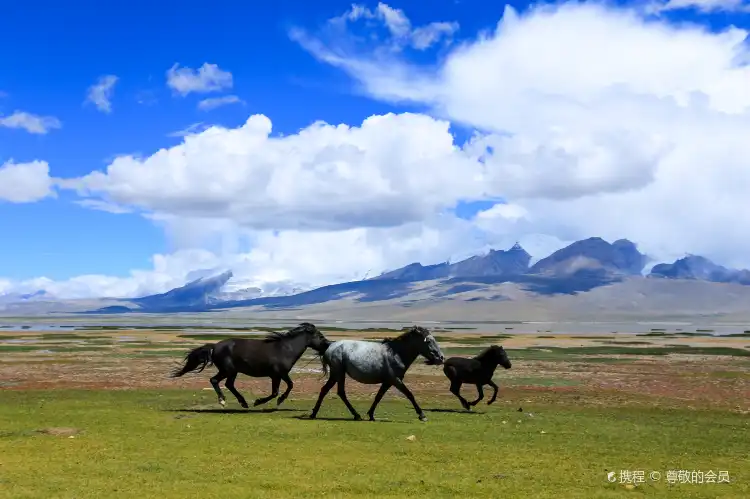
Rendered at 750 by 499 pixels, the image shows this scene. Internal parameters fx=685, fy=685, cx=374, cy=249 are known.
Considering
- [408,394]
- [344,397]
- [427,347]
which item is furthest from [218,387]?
[427,347]

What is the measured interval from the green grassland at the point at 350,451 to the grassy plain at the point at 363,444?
49 millimetres

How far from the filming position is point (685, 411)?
25328 mm

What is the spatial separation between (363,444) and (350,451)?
984 mm

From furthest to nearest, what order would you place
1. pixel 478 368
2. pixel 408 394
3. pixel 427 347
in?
pixel 478 368 → pixel 427 347 → pixel 408 394

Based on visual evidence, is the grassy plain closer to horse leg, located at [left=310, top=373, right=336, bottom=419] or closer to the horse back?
horse leg, located at [left=310, top=373, right=336, bottom=419]

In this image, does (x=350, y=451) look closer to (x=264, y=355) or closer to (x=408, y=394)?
(x=408, y=394)

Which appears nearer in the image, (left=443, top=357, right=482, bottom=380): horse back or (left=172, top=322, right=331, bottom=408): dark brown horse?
(left=172, top=322, right=331, bottom=408): dark brown horse

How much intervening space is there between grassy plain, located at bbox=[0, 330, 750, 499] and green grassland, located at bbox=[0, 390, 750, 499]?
49mm

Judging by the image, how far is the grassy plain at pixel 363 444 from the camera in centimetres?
1204

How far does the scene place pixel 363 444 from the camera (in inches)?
647

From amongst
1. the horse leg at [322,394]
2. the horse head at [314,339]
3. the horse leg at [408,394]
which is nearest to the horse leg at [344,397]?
the horse leg at [322,394]

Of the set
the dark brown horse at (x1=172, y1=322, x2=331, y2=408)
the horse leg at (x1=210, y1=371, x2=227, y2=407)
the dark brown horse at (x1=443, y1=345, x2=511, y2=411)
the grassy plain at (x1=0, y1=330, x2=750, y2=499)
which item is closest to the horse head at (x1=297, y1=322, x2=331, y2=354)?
the dark brown horse at (x1=172, y1=322, x2=331, y2=408)

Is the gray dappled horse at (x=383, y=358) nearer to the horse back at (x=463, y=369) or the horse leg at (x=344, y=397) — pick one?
the horse leg at (x=344, y=397)

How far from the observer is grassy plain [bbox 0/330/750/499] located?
39.5ft
